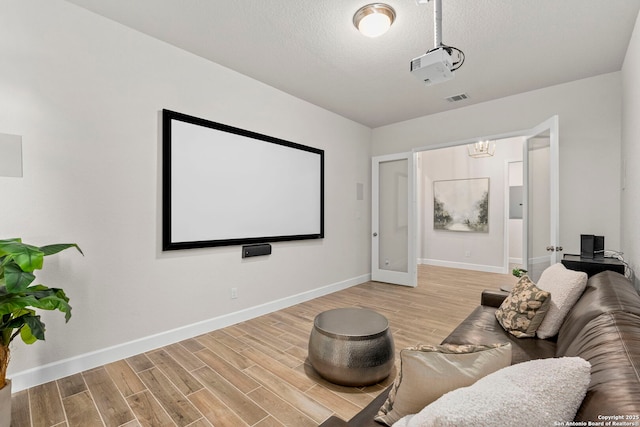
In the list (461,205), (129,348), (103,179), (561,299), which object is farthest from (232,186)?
(461,205)

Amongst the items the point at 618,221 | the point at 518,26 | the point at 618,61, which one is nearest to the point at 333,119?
the point at 518,26

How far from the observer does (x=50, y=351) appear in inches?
87.7

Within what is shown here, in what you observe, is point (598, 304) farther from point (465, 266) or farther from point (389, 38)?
point (465, 266)

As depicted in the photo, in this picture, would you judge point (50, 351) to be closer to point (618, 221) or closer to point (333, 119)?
point (333, 119)

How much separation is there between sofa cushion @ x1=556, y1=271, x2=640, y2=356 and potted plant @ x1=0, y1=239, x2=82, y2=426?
2.73m

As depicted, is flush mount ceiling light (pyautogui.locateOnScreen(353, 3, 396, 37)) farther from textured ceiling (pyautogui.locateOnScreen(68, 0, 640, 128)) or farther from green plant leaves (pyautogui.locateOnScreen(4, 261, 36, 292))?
green plant leaves (pyautogui.locateOnScreen(4, 261, 36, 292))

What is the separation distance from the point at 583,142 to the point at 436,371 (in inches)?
157

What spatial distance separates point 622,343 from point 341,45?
2.85 metres

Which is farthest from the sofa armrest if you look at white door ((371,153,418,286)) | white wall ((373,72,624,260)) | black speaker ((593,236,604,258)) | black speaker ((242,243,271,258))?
black speaker ((242,243,271,258))

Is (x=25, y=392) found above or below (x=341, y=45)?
below

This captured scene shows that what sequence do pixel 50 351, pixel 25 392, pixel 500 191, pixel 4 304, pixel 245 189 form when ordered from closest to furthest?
pixel 4 304, pixel 25 392, pixel 50 351, pixel 245 189, pixel 500 191

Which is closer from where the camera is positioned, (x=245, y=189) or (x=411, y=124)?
(x=245, y=189)

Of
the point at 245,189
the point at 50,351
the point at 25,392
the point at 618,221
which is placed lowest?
the point at 25,392

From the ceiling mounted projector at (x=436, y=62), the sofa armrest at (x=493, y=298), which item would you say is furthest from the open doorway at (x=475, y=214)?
the ceiling mounted projector at (x=436, y=62)
